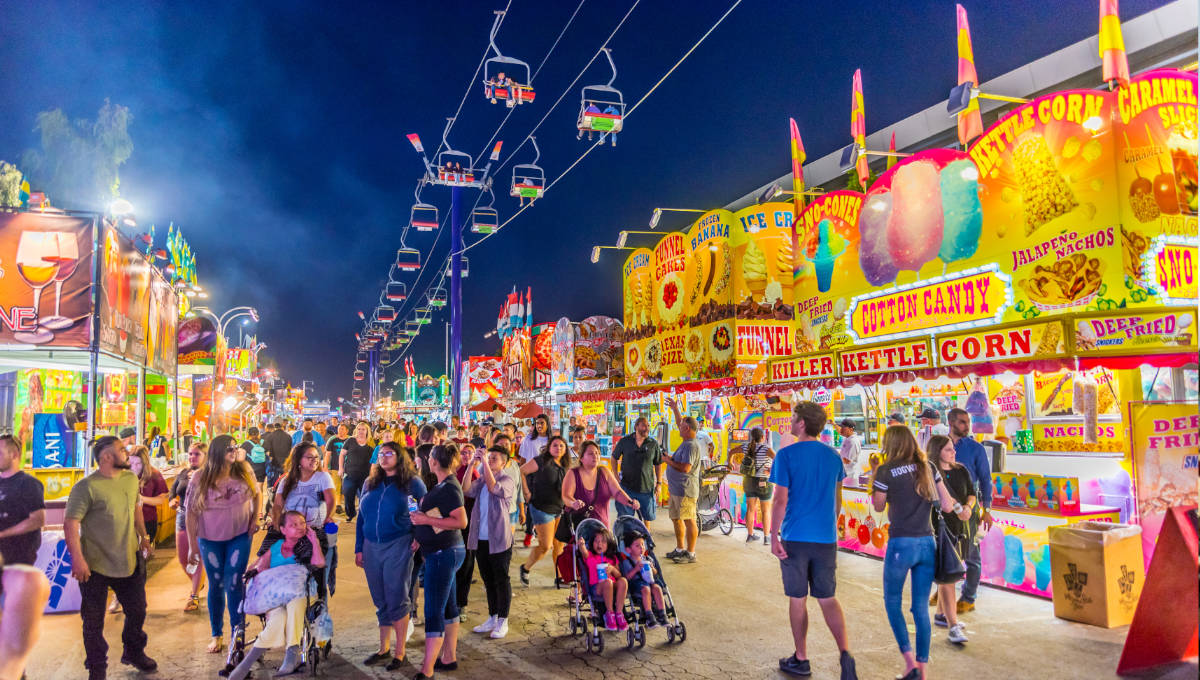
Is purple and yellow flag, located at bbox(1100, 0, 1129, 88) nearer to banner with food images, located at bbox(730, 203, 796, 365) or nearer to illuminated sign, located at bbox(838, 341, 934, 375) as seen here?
illuminated sign, located at bbox(838, 341, 934, 375)

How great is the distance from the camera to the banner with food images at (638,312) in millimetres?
21169

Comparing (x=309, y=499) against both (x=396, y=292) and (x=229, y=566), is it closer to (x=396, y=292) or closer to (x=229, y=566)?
(x=229, y=566)

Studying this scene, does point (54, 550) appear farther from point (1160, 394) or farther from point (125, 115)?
point (125, 115)

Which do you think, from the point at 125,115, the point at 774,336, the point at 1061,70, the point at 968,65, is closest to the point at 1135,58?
the point at 1061,70

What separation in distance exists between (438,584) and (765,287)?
1253 centimetres

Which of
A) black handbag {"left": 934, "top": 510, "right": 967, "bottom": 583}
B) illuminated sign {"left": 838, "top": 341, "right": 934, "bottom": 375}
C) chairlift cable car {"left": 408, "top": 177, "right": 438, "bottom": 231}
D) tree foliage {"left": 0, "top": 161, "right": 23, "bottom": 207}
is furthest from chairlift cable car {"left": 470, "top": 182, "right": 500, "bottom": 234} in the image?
tree foliage {"left": 0, "top": 161, "right": 23, "bottom": 207}

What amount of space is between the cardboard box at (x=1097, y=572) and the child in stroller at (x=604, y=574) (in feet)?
13.2

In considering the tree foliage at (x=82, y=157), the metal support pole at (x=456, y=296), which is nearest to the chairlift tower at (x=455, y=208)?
the metal support pole at (x=456, y=296)

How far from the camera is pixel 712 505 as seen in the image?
39.7 ft

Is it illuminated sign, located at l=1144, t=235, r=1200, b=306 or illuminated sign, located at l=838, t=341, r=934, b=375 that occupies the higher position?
illuminated sign, located at l=1144, t=235, r=1200, b=306

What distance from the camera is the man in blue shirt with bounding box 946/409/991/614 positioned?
275 inches

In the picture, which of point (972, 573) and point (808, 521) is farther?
point (972, 573)

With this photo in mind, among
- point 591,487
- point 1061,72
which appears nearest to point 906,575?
point 591,487

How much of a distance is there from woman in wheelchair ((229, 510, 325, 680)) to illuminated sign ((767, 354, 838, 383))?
8167 mm
